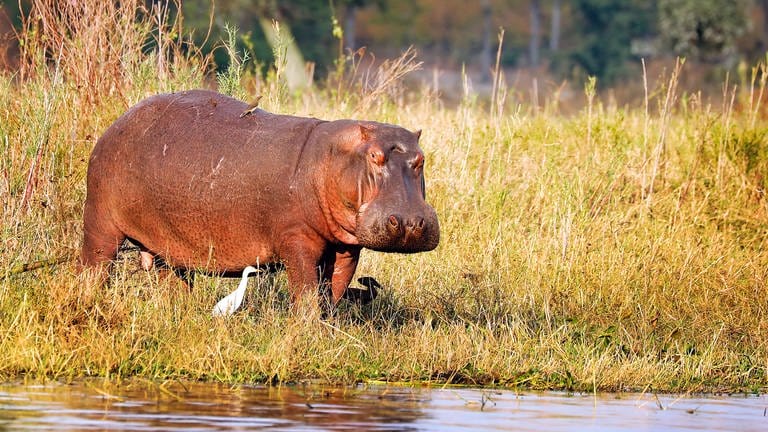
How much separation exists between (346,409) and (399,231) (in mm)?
971

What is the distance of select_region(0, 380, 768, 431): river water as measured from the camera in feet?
16.9

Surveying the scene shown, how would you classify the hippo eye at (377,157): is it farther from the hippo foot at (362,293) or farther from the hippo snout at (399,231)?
the hippo foot at (362,293)

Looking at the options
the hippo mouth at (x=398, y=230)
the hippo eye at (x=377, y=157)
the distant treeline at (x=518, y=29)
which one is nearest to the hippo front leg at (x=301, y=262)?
the hippo mouth at (x=398, y=230)

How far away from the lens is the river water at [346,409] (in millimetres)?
5145

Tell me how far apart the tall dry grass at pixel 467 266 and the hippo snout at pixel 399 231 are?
1.65 ft

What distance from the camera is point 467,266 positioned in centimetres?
898

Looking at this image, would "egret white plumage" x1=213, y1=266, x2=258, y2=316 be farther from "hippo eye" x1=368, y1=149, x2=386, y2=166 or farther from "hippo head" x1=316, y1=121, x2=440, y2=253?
"hippo eye" x1=368, y1=149, x2=386, y2=166

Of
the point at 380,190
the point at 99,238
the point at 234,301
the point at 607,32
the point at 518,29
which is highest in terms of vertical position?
the point at 518,29

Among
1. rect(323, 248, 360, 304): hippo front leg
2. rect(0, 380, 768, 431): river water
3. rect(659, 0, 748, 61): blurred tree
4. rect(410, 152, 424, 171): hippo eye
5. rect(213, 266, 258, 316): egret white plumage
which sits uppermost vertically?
rect(659, 0, 748, 61): blurred tree

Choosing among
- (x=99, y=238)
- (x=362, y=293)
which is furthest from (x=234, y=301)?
(x=99, y=238)

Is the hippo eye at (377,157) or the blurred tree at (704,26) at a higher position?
the blurred tree at (704,26)

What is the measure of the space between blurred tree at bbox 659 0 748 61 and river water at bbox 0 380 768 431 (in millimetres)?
36443

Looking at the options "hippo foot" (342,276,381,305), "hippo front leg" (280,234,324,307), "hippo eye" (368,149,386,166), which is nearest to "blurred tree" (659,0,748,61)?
"hippo foot" (342,276,381,305)

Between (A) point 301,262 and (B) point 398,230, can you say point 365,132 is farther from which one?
(A) point 301,262
